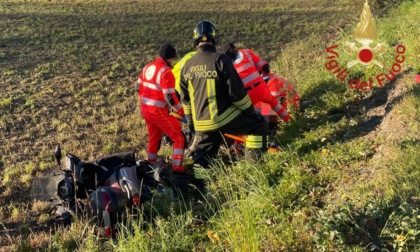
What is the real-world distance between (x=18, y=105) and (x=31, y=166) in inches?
137

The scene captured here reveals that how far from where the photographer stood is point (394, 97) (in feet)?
18.5

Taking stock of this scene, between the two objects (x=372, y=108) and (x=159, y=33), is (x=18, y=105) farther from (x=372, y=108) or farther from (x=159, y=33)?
(x=159, y=33)

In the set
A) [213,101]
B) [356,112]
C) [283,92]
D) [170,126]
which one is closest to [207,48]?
[213,101]

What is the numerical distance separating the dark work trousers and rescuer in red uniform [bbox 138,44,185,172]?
79cm

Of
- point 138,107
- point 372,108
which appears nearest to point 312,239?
point 372,108

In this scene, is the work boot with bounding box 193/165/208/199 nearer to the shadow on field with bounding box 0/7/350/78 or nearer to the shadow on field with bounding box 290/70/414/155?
the shadow on field with bounding box 290/70/414/155

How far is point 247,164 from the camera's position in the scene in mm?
4555

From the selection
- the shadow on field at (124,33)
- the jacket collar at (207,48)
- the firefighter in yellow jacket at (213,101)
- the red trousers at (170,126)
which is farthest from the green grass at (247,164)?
the jacket collar at (207,48)

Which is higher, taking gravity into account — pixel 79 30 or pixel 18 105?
pixel 79 30

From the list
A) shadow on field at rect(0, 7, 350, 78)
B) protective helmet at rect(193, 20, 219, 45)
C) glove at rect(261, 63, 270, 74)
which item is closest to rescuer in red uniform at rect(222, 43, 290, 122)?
glove at rect(261, 63, 270, 74)

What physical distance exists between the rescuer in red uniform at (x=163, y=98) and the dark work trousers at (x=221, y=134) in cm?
79

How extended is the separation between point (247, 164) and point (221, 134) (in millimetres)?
627

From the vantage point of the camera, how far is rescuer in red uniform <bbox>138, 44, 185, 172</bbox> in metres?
5.89

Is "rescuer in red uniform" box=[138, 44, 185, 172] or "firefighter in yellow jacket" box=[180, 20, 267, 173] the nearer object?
"firefighter in yellow jacket" box=[180, 20, 267, 173]
